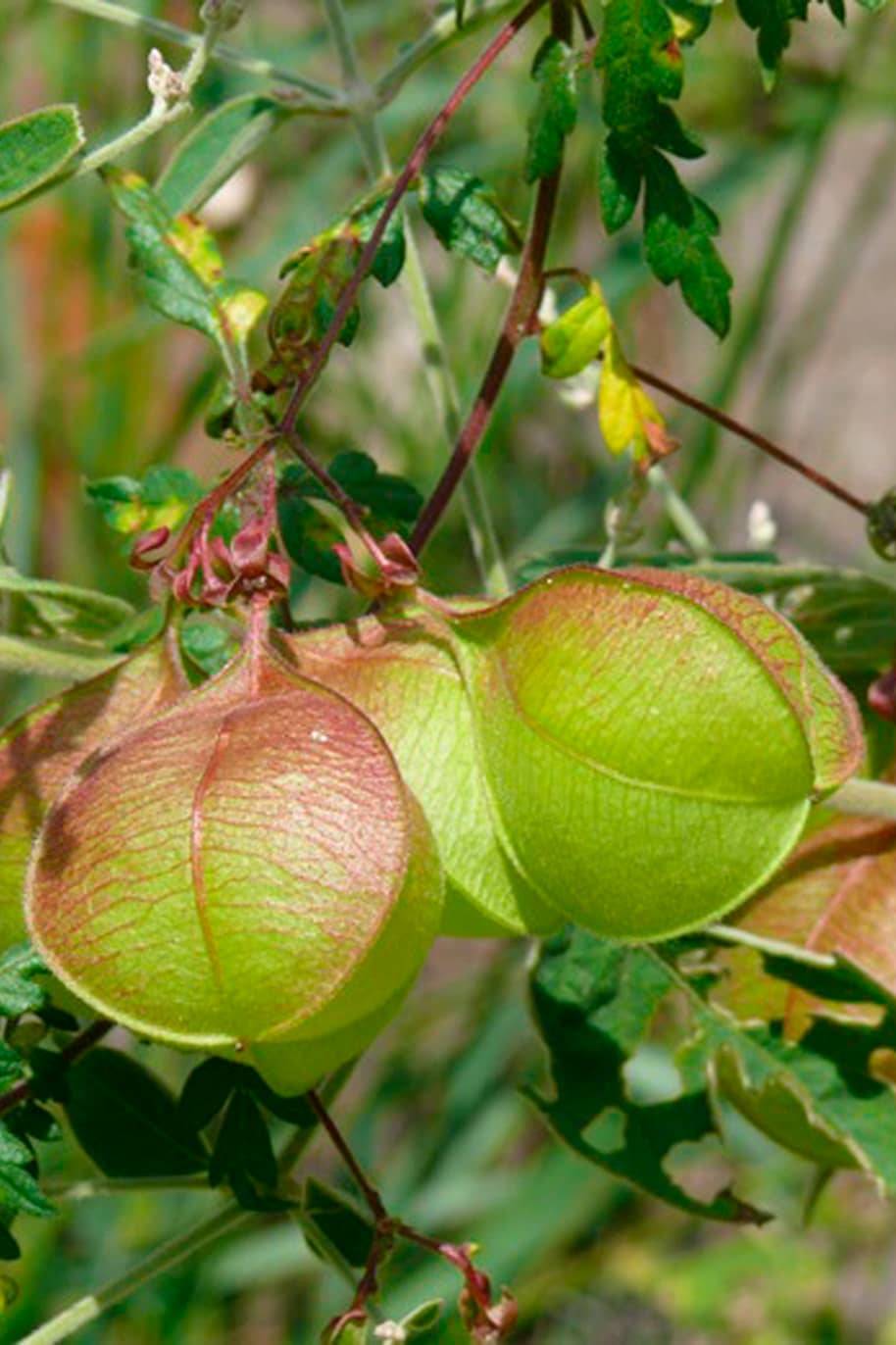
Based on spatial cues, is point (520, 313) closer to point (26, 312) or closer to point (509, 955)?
point (509, 955)

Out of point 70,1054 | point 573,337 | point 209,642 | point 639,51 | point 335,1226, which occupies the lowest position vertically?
point 335,1226

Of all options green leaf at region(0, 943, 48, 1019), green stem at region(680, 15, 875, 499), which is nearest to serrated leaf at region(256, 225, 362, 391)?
green leaf at region(0, 943, 48, 1019)

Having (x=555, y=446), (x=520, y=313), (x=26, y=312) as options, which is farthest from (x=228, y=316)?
(x=26, y=312)

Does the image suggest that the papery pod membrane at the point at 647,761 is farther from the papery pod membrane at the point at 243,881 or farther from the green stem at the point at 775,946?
the green stem at the point at 775,946

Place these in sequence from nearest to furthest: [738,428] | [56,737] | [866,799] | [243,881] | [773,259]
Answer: [243,881], [56,737], [866,799], [738,428], [773,259]

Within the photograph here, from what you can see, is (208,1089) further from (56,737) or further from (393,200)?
(393,200)

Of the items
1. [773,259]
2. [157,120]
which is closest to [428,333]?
[157,120]

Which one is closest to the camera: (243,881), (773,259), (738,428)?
(243,881)

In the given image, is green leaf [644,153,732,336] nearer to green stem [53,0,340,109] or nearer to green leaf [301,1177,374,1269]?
green stem [53,0,340,109]
